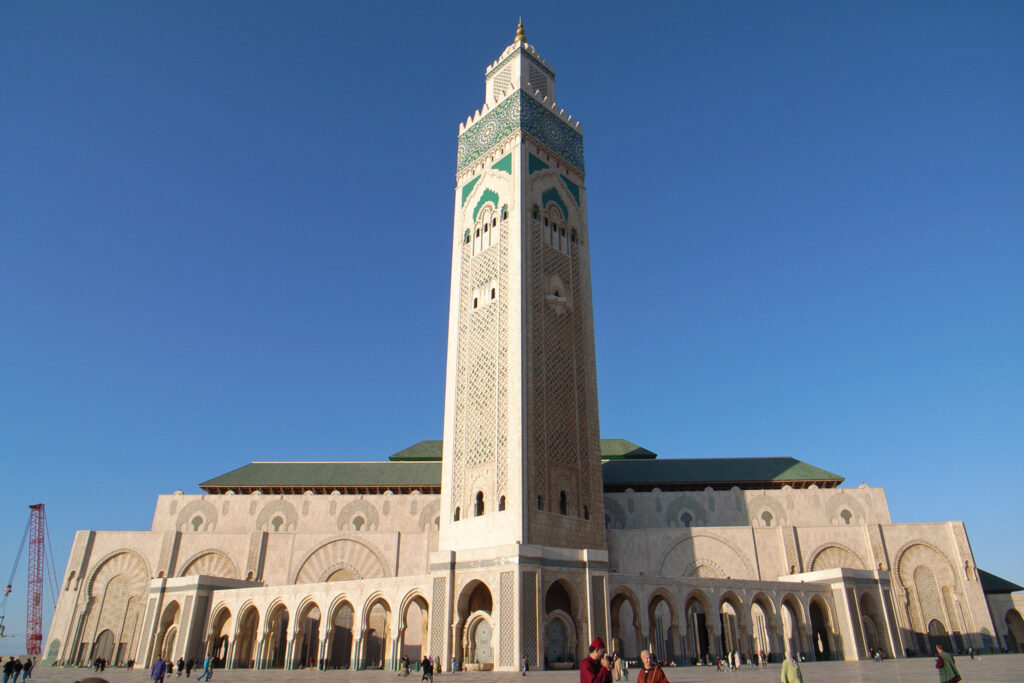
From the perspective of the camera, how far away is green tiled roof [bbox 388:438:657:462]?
34.6 metres

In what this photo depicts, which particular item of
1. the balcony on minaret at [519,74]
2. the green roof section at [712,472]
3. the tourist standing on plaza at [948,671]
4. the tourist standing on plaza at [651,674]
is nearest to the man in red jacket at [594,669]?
the tourist standing on plaza at [651,674]

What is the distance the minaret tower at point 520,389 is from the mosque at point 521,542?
73 millimetres

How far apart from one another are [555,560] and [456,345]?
338 inches

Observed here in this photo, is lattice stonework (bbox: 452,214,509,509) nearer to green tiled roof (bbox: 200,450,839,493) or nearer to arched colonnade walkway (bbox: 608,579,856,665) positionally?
arched colonnade walkway (bbox: 608,579,856,665)

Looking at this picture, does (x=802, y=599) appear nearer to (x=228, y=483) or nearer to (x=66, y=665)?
(x=228, y=483)

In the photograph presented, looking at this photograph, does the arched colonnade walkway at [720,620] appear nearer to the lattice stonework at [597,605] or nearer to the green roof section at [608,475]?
the lattice stonework at [597,605]

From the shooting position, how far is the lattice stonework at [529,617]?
17438 millimetres

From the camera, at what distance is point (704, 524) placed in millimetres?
29500

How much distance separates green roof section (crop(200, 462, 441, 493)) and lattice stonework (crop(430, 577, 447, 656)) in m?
11.1

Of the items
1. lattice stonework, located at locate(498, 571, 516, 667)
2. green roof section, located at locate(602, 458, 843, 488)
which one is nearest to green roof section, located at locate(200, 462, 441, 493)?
green roof section, located at locate(602, 458, 843, 488)

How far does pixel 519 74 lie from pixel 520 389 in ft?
42.7

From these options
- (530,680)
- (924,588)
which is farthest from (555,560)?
(924,588)

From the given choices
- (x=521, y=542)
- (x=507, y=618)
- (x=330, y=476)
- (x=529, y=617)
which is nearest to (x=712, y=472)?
(x=521, y=542)

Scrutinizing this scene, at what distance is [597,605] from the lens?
63.0 feet
